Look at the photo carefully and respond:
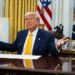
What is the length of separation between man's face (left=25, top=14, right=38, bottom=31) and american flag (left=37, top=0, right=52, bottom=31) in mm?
1092

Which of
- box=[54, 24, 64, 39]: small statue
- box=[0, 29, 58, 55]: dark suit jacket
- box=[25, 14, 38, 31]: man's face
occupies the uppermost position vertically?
box=[25, 14, 38, 31]: man's face

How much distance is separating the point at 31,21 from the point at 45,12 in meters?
1.24

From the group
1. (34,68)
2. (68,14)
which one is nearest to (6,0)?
(68,14)

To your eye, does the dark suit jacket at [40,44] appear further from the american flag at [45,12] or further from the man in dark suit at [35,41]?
the american flag at [45,12]

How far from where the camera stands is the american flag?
14.7ft

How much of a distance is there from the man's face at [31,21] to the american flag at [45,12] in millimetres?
1092

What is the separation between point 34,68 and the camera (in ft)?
6.35

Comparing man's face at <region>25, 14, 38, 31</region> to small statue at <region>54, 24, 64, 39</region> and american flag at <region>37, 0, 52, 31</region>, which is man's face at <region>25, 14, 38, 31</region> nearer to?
small statue at <region>54, 24, 64, 39</region>

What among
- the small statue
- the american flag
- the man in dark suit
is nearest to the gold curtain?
the american flag

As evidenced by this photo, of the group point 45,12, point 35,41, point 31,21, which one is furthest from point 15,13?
point 35,41

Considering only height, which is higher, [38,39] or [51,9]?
[51,9]

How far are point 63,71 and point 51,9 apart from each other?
277 centimetres

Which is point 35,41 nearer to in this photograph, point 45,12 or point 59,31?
point 59,31

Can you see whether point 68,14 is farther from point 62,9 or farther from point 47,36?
point 47,36
